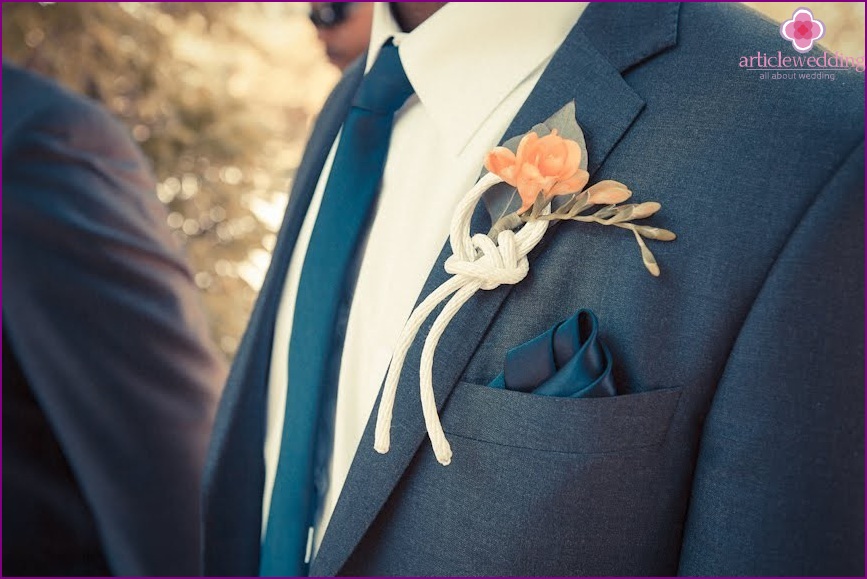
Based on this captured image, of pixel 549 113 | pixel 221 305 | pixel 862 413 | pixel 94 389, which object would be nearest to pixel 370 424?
pixel 549 113

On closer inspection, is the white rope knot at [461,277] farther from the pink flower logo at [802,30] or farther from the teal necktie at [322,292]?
the pink flower logo at [802,30]

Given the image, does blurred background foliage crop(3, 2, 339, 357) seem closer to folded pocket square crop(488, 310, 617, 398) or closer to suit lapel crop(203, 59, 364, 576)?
suit lapel crop(203, 59, 364, 576)

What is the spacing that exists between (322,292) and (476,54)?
1.18 feet

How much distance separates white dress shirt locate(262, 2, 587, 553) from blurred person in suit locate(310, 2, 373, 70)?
1.17 meters

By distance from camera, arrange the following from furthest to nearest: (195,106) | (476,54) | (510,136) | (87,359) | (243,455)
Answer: (195,106) → (87,359) → (243,455) → (476,54) → (510,136)

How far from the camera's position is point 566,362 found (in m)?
0.79

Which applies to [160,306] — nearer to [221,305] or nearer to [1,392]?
[1,392]

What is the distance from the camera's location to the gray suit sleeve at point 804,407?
2.41 ft

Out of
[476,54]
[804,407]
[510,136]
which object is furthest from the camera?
[476,54]

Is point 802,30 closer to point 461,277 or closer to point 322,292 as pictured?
point 461,277

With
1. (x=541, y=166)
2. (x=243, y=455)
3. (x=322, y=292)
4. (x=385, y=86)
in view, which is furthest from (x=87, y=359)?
(x=541, y=166)

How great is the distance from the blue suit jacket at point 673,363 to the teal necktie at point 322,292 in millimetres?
136

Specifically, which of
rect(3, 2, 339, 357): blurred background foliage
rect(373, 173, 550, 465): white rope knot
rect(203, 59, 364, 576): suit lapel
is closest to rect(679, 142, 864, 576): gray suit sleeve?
rect(373, 173, 550, 465): white rope knot

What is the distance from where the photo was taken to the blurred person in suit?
2.17 meters
